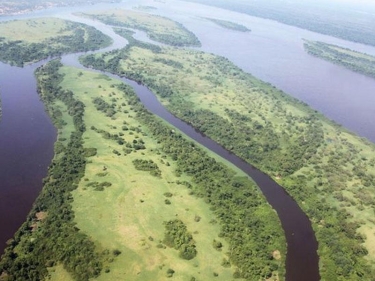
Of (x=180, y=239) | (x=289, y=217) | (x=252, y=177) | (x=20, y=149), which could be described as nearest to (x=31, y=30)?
(x=20, y=149)

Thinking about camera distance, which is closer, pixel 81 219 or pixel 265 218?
pixel 81 219

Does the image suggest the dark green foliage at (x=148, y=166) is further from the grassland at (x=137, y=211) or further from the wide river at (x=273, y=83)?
the wide river at (x=273, y=83)

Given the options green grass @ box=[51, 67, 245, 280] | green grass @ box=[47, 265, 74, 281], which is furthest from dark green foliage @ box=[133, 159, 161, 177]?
green grass @ box=[47, 265, 74, 281]

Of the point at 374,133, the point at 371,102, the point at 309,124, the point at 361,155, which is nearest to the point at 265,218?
the point at 361,155

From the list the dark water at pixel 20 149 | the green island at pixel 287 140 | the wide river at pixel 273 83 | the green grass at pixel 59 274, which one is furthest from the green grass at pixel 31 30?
the green grass at pixel 59 274

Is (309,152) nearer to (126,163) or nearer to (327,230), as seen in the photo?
(327,230)
